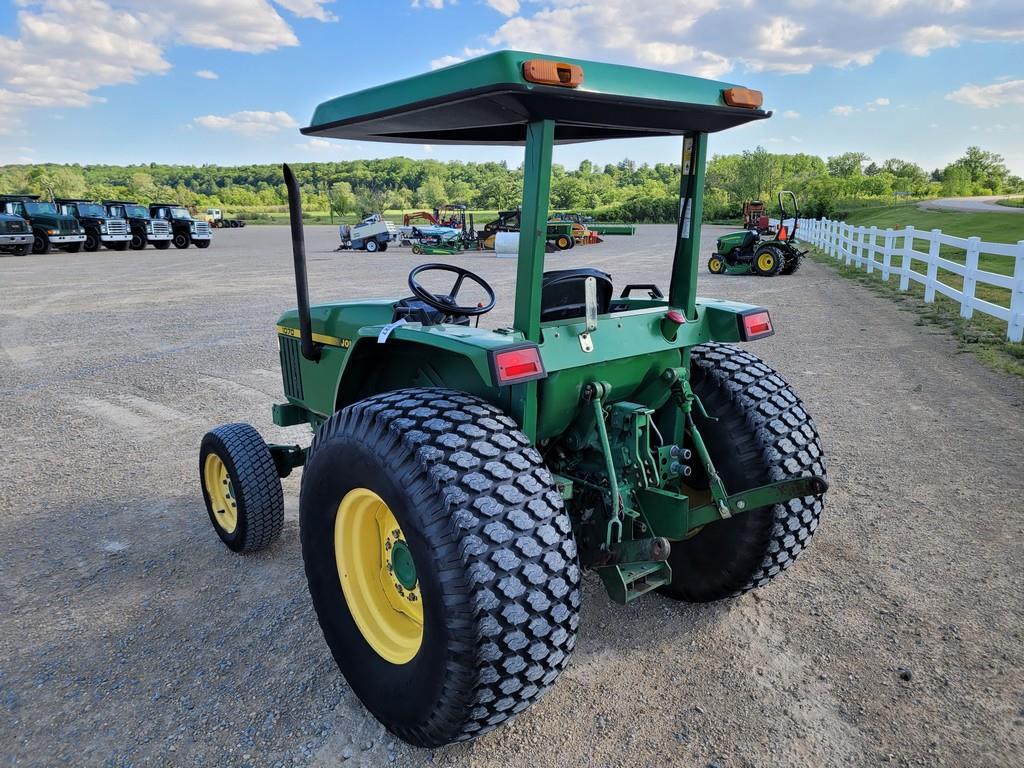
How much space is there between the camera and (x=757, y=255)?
16484mm

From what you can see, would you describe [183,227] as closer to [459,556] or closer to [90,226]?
[90,226]

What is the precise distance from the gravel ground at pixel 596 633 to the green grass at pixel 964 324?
1.59m

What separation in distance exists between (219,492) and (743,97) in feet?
10.2

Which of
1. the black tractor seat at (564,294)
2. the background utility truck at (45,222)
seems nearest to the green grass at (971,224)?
the black tractor seat at (564,294)

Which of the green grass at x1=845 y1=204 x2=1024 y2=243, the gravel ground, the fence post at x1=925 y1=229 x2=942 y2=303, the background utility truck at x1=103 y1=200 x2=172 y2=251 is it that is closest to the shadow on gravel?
the gravel ground

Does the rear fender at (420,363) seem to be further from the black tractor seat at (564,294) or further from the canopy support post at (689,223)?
the canopy support post at (689,223)

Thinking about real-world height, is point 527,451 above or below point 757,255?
above

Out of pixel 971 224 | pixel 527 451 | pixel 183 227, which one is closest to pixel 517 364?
pixel 527 451

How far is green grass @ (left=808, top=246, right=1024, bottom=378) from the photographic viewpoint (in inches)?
285

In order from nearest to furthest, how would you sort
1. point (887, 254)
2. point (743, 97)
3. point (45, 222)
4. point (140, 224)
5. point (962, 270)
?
point (743, 97) → point (962, 270) → point (887, 254) → point (45, 222) → point (140, 224)

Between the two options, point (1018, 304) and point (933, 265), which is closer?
point (1018, 304)

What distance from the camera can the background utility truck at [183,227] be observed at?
29.8 meters

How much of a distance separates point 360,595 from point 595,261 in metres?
18.4

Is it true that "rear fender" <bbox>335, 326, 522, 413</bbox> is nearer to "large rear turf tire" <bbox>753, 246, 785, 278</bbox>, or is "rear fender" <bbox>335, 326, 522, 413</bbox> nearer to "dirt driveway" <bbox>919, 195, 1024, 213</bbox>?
"large rear turf tire" <bbox>753, 246, 785, 278</bbox>
